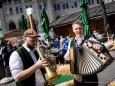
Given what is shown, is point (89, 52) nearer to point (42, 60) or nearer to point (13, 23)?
point (42, 60)

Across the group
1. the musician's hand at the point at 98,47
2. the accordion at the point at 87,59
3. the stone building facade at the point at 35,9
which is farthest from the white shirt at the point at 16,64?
the stone building facade at the point at 35,9

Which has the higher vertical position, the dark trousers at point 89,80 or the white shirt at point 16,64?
the white shirt at point 16,64

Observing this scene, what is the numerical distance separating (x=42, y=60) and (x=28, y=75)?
0.25m

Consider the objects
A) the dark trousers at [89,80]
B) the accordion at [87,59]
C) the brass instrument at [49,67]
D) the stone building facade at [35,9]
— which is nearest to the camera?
the brass instrument at [49,67]

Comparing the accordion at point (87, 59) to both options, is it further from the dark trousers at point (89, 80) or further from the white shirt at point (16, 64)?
the white shirt at point (16, 64)

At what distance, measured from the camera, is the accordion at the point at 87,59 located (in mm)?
3387

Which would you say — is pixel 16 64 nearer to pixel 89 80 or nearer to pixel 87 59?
pixel 87 59

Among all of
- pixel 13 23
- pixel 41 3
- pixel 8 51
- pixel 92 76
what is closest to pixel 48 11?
pixel 41 3

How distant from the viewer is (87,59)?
3457 millimetres

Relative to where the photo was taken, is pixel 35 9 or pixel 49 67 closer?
pixel 49 67

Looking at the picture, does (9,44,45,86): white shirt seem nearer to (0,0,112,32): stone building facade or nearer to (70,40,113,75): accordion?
(70,40,113,75): accordion

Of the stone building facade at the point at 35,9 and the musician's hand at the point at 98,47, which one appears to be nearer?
the musician's hand at the point at 98,47

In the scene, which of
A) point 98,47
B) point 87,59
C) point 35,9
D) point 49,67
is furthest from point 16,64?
point 35,9

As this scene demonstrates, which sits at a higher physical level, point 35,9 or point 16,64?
point 16,64
